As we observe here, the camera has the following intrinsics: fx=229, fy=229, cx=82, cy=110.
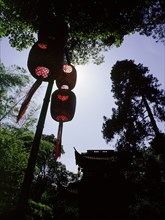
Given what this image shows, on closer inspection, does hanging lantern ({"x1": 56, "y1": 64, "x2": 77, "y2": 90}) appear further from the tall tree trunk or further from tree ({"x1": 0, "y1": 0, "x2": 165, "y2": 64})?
the tall tree trunk

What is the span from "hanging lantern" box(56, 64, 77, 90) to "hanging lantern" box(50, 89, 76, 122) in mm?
132

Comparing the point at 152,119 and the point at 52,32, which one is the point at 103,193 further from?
the point at 52,32

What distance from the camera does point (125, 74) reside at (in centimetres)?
2447

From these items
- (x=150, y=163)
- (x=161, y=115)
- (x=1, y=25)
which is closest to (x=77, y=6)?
(x=1, y=25)

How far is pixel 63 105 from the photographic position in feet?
9.29

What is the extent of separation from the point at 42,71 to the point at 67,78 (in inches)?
19.1

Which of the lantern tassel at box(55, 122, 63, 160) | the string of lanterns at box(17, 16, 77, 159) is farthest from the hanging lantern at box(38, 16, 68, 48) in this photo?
the lantern tassel at box(55, 122, 63, 160)

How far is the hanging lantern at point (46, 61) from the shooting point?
Result: 2.53m

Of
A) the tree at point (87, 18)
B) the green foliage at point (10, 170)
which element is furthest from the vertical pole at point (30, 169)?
the green foliage at point (10, 170)

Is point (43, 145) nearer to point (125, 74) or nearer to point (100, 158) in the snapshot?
point (100, 158)

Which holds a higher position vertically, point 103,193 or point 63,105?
point 103,193

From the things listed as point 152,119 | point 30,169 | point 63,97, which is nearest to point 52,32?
point 63,97

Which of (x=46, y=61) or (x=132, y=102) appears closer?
(x=46, y=61)

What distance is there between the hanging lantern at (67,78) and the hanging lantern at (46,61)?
1.23ft
